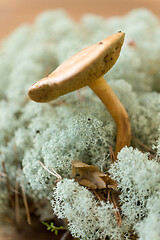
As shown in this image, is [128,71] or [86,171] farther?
[128,71]

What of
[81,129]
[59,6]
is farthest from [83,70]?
[59,6]

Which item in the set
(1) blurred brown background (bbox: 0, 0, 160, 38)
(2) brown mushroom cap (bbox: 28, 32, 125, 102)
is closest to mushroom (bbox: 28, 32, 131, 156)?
(2) brown mushroom cap (bbox: 28, 32, 125, 102)

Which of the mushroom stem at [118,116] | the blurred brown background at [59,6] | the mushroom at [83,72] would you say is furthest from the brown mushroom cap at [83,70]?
→ the blurred brown background at [59,6]

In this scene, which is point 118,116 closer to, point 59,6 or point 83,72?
point 83,72

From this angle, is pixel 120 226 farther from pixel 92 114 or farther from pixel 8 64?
pixel 8 64

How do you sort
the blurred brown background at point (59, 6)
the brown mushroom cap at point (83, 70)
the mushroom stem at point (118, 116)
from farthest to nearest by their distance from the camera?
the blurred brown background at point (59, 6), the mushroom stem at point (118, 116), the brown mushroom cap at point (83, 70)

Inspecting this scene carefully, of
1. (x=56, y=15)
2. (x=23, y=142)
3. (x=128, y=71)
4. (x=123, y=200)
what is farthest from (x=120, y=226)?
(x=56, y=15)

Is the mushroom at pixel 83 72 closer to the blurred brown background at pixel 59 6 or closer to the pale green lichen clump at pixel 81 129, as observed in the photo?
the pale green lichen clump at pixel 81 129
